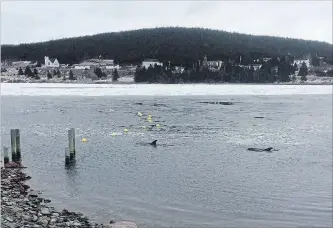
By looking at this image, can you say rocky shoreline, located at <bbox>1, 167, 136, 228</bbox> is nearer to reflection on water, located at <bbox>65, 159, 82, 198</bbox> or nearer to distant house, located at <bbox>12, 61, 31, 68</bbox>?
reflection on water, located at <bbox>65, 159, 82, 198</bbox>

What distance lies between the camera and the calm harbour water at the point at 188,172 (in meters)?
12.9

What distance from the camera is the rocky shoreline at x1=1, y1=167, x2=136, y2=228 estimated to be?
433 inches

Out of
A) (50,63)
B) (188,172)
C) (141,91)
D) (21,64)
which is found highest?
(50,63)

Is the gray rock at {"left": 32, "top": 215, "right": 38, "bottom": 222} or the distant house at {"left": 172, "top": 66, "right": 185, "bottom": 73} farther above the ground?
the distant house at {"left": 172, "top": 66, "right": 185, "bottom": 73}

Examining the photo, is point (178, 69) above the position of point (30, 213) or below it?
above

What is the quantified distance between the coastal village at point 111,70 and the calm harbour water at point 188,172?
9480 cm

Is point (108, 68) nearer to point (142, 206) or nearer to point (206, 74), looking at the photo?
point (206, 74)

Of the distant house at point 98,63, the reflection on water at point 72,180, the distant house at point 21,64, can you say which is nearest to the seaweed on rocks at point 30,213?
the reflection on water at point 72,180

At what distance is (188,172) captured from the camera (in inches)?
701

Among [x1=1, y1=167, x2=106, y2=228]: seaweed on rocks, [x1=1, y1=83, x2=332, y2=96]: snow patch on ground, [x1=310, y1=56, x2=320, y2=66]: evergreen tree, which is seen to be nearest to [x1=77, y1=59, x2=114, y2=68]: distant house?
[x1=1, y1=83, x2=332, y2=96]: snow patch on ground

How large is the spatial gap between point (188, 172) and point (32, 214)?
734 cm

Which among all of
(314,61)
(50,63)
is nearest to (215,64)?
(314,61)

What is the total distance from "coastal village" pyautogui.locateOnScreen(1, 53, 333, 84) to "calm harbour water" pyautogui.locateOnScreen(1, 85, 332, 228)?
311ft

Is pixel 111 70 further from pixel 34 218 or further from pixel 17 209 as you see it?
pixel 34 218
